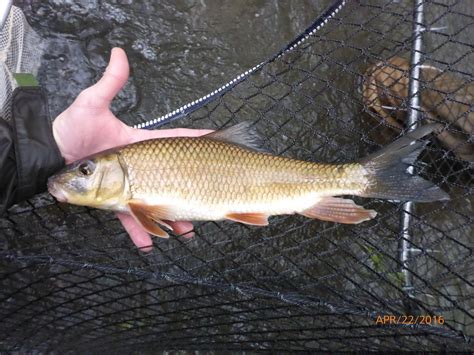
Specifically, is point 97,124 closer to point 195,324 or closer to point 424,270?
point 195,324

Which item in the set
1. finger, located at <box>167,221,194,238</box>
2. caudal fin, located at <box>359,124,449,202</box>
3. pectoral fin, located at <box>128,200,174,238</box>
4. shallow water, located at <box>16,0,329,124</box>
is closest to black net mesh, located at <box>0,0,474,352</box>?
finger, located at <box>167,221,194,238</box>

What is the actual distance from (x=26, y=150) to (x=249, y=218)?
1.14 m

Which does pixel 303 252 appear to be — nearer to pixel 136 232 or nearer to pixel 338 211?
pixel 338 211

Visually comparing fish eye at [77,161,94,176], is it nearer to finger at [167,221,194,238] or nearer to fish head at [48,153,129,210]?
fish head at [48,153,129,210]

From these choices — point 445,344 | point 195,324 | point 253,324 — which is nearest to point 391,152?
point 445,344

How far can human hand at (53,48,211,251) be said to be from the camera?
7.90ft

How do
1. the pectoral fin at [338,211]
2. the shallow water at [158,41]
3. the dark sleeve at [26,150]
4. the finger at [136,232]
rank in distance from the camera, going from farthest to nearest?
the shallow water at [158,41] < the finger at [136,232] < the pectoral fin at [338,211] < the dark sleeve at [26,150]

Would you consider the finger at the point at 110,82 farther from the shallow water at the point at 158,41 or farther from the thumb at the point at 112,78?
the shallow water at the point at 158,41

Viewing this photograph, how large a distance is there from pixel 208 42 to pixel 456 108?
206 centimetres

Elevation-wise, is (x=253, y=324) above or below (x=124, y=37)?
below

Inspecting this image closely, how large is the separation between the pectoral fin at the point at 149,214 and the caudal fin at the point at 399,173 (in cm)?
105

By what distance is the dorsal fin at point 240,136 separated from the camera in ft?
8.41

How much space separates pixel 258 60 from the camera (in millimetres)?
4191

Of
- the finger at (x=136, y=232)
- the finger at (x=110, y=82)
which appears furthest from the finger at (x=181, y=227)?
the finger at (x=110, y=82)
